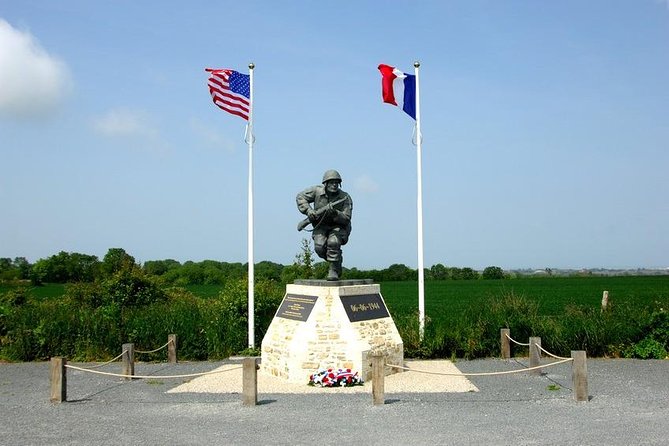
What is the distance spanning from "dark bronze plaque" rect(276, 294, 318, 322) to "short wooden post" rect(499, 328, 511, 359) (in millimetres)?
5033

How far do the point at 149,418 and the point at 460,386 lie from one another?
5.15m

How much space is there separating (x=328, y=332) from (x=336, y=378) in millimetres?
837

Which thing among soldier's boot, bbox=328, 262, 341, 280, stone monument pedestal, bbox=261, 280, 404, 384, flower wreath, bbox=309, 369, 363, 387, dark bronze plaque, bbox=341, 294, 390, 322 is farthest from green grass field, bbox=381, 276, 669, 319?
flower wreath, bbox=309, 369, 363, 387

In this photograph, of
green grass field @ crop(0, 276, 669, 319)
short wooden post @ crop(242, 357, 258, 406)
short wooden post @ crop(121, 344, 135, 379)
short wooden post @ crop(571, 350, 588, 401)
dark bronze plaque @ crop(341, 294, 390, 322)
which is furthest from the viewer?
green grass field @ crop(0, 276, 669, 319)

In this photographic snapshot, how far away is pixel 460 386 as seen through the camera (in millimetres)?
10375

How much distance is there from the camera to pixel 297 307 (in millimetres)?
11359

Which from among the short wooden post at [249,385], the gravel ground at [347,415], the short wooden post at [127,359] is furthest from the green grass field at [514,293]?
the short wooden post at [127,359]

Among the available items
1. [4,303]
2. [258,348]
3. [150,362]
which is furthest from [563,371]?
[4,303]

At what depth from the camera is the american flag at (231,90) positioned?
14430mm

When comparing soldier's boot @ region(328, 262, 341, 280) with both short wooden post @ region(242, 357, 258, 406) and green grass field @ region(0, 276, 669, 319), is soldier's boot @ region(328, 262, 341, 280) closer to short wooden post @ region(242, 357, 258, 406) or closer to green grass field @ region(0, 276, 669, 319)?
short wooden post @ region(242, 357, 258, 406)

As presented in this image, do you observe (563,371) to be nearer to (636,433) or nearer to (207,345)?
(636,433)

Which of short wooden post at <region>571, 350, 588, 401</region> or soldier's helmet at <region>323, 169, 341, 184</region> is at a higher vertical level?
soldier's helmet at <region>323, 169, 341, 184</region>

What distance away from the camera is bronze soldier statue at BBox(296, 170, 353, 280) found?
1166 centimetres

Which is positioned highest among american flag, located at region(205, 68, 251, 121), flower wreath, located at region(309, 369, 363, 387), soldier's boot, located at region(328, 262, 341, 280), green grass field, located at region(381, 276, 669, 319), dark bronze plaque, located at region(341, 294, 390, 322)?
american flag, located at region(205, 68, 251, 121)
